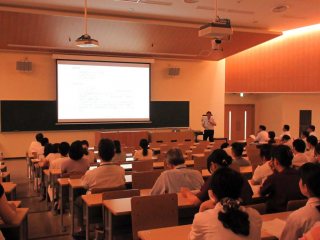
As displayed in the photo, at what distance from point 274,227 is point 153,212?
3.46 feet

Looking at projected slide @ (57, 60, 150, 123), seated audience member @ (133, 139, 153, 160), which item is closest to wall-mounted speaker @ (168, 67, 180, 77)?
projected slide @ (57, 60, 150, 123)

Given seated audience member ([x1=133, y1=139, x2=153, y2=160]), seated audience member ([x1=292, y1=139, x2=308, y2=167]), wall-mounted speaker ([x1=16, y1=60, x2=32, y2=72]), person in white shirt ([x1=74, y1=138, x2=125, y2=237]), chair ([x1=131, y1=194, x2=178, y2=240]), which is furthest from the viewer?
wall-mounted speaker ([x1=16, y1=60, x2=32, y2=72])

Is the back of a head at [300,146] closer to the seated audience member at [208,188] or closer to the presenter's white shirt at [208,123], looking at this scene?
the seated audience member at [208,188]

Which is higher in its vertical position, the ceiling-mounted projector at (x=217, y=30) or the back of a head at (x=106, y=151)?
the ceiling-mounted projector at (x=217, y=30)

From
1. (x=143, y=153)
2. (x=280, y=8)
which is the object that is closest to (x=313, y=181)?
(x=143, y=153)

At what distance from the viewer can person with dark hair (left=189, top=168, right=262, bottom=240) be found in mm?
1978

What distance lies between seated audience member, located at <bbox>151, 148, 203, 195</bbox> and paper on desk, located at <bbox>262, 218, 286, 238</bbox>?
1179 millimetres

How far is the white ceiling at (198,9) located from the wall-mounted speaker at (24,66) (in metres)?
3.45

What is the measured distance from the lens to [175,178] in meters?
3.75

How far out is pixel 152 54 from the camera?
13.1 m

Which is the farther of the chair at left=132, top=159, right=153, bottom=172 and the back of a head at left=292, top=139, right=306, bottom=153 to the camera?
the back of a head at left=292, top=139, right=306, bottom=153

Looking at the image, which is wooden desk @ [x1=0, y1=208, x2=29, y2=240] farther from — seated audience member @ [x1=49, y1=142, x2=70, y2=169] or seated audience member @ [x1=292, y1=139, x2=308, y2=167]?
seated audience member @ [x1=292, y1=139, x2=308, y2=167]

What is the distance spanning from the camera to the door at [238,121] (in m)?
16.2

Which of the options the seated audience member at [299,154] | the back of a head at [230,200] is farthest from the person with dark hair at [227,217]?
the seated audience member at [299,154]
